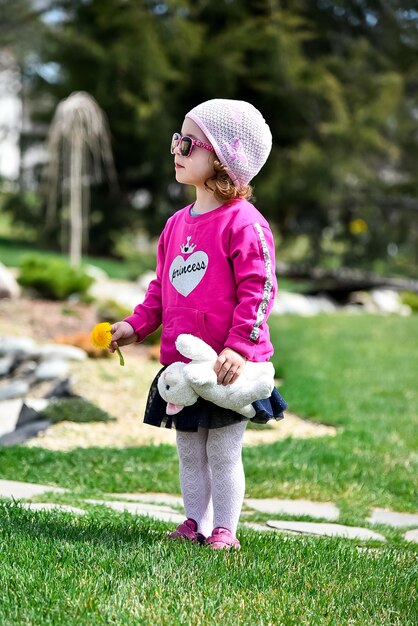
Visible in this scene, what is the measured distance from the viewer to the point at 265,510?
14.8 ft

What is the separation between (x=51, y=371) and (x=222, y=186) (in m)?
4.77

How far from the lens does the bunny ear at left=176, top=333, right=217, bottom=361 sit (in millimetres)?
3072

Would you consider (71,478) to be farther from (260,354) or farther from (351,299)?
(351,299)

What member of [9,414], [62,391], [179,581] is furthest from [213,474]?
[62,391]

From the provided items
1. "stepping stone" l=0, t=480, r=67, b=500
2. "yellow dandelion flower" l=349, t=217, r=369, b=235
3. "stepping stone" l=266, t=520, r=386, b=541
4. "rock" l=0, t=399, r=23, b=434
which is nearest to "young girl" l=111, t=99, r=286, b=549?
"stepping stone" l=266, t=520, r=386, b=541

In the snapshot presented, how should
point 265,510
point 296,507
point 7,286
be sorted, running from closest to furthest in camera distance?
point 265,510 → point 296,507 → point 7,286

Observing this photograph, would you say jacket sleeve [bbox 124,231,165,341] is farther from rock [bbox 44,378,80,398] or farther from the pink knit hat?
rock [bbox 44,378,80,398]

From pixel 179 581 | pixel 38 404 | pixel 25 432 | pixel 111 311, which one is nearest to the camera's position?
pixel 179 581

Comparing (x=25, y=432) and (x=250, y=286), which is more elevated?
(x=250, y=286)

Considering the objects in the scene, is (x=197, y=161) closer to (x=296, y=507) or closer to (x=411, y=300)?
(x=296, y=507)

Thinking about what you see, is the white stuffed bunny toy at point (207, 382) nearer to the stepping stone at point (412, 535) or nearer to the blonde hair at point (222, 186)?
the blonde hair at point (222, 186)

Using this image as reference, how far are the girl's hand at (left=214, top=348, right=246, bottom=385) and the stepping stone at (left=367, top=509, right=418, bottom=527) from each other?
1726 millimetres

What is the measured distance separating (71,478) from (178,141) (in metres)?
2.25

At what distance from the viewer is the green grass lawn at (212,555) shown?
258cm
